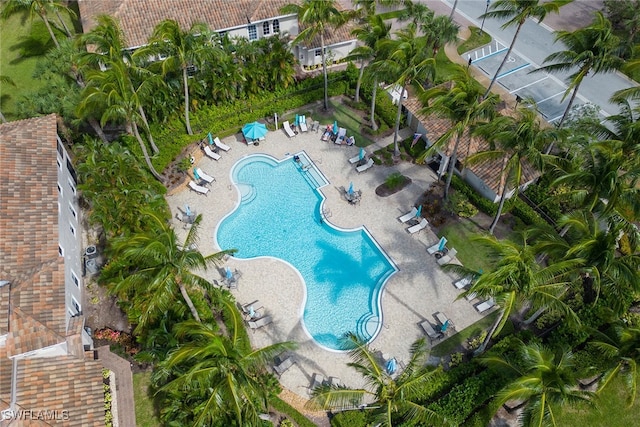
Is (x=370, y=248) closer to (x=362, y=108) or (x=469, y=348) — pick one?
(x=469, y=348)

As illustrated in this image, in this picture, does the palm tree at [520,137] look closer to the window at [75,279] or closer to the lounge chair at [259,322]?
the lounge chair at [259,322]

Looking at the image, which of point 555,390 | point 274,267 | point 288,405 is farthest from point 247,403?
point 555,390

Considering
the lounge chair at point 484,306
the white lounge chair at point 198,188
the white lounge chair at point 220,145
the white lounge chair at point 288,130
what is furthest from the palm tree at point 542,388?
the white lounge chair at point 220,145

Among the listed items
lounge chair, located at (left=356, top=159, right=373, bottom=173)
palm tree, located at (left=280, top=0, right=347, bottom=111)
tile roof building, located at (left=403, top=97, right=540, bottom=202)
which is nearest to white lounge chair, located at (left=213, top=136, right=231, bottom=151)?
palm tree, located at (left=280, top=0, right=347, bottom=111)

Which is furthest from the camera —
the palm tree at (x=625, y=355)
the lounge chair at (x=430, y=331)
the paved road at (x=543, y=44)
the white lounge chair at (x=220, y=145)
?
the paved road at (x=543, y=44)

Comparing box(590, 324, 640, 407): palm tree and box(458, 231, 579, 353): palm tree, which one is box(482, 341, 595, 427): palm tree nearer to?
box(458, 231, 579, 353): palm tree
